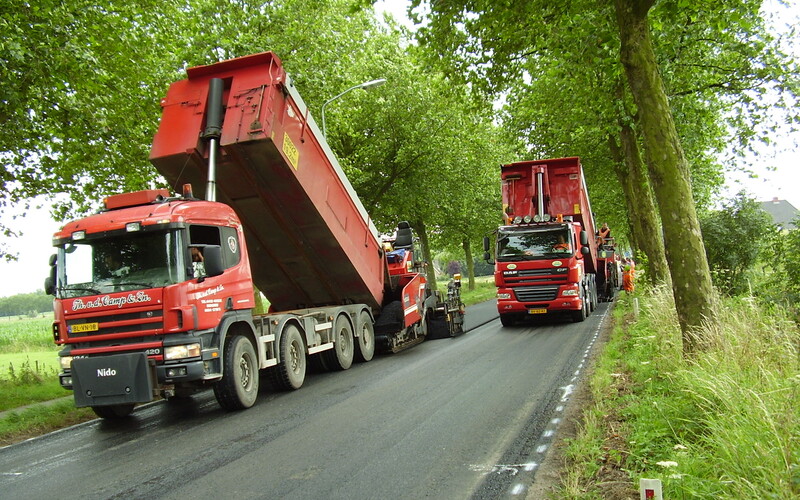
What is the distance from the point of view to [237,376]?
28.3ft

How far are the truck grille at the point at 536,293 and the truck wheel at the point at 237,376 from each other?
30.7ft

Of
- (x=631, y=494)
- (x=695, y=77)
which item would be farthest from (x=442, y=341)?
(x=631, y=494)

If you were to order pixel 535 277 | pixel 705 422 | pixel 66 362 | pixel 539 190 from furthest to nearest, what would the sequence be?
pixel 539 190
pixel 535 277
pixel 66 362
pixel 705 422

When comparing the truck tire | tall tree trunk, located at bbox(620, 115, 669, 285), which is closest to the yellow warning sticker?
the truck tire

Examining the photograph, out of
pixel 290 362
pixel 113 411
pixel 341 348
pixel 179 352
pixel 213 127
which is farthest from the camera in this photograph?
pixel 341 348

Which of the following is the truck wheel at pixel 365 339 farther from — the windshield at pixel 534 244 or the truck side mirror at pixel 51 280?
the truck side mirror at pixel 51 280

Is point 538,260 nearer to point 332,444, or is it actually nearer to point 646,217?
point 646,217

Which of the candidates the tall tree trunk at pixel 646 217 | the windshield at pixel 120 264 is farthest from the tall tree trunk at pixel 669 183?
the tall tree trunk at pixel 646 217

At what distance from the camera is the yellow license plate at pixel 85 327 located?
311 inches

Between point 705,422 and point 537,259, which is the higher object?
point 537,259

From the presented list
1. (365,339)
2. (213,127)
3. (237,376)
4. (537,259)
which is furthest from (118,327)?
(537,259)

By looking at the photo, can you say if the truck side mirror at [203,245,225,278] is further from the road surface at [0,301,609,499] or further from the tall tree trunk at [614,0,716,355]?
the tall tree trunk at [614,0,716,355]

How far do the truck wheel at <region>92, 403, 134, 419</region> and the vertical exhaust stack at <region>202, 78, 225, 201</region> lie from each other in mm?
3094

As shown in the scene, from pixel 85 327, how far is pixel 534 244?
11656 mm
